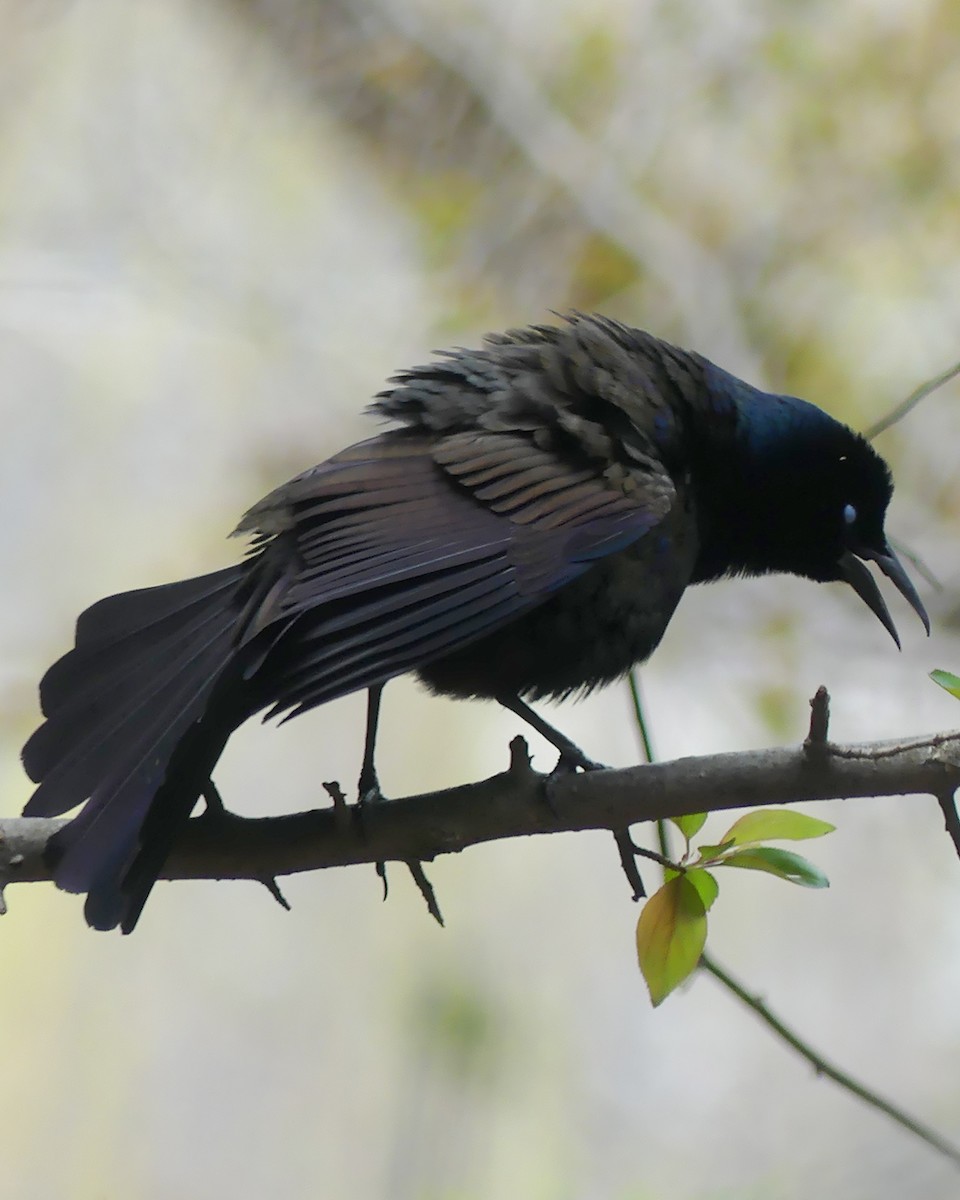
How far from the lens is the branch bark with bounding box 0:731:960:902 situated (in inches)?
45.7

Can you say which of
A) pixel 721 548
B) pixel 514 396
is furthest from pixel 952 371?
pixel 514 396

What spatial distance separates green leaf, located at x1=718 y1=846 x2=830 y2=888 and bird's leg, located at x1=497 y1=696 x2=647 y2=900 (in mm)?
90

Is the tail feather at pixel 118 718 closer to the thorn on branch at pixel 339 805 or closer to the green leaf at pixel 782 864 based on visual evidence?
the thorn on branch at pixel 339 805

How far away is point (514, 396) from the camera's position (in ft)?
5.25

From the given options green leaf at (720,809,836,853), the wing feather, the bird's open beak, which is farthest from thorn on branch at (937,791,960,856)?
the bird's open beak

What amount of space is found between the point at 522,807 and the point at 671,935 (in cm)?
18

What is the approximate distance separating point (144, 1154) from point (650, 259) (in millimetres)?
2496

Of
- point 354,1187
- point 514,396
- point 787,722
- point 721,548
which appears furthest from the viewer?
point 787,722

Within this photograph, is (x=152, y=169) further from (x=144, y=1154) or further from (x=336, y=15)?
(x=144, y=1154)

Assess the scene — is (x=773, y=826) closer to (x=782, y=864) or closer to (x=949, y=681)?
(x=782, y=864)

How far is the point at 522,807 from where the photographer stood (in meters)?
1.26

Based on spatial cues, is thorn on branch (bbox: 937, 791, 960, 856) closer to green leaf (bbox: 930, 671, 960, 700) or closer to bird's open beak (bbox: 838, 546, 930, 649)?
green leaf (bbox: 930, 671, 960, 700)

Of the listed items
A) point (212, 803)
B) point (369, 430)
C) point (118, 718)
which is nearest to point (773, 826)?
point (212, 803)

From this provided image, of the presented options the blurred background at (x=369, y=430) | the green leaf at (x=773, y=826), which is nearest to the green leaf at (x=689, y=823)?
the green leaf at (x=773, y=826)
